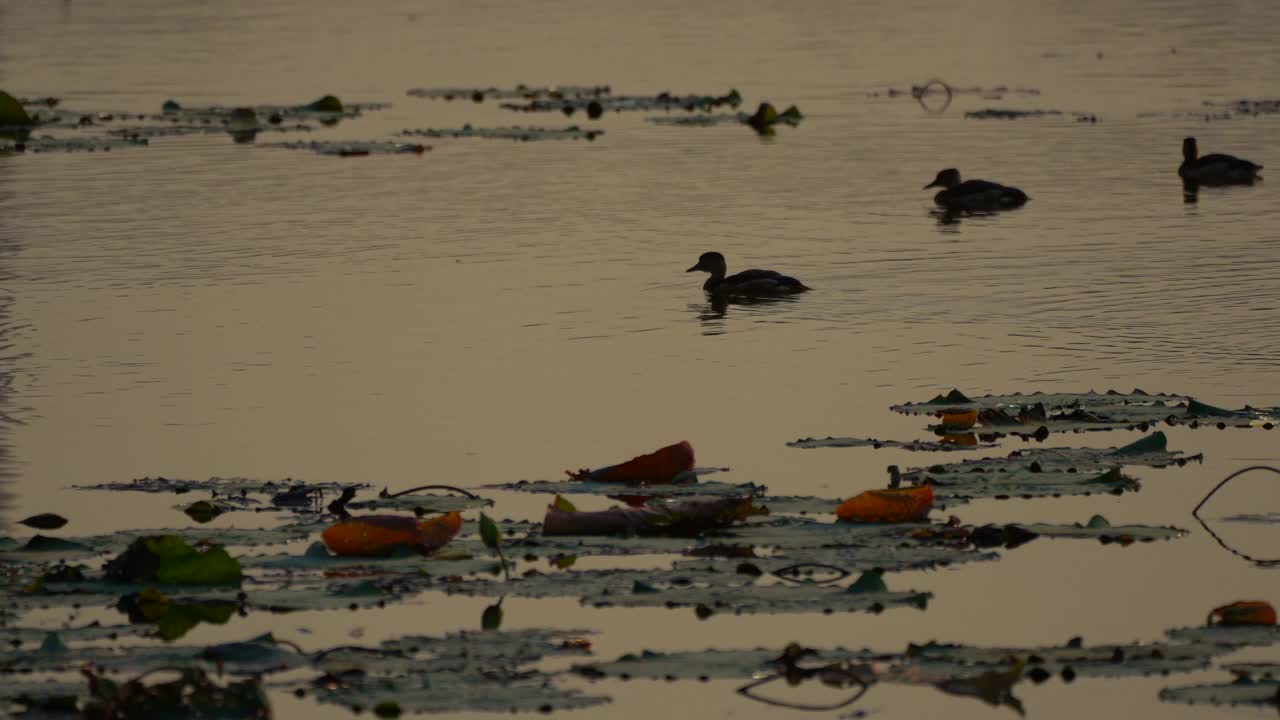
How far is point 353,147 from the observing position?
34.3 metres

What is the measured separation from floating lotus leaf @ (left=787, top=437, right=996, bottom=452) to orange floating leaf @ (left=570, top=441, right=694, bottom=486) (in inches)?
55.4

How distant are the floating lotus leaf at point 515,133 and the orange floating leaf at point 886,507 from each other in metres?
24.4

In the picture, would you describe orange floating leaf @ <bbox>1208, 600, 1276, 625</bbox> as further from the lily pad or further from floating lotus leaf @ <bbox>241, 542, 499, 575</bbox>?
floating lotus leaf @ <bbox>241, 542, 499, 575</bbox>

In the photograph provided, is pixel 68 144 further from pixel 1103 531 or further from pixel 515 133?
pixel 1103 531

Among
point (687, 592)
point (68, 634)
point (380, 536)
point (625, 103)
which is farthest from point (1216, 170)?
point (68, 634)

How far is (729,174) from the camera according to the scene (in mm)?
30984

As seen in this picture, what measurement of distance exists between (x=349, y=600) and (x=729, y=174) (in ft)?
68.9

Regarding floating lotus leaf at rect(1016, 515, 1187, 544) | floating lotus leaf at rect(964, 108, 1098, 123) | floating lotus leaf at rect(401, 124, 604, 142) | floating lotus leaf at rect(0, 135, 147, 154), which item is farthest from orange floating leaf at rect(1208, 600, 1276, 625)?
floating lotus leaf at rect(964, 108, 1098, 123)

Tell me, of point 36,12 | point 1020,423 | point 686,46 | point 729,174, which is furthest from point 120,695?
point 36,12

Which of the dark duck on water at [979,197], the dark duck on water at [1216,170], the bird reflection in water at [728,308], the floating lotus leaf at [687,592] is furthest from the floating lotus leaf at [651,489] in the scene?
the dark duck on water at [1216,170]

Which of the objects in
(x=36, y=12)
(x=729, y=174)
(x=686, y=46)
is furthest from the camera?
(x=36, y=12)

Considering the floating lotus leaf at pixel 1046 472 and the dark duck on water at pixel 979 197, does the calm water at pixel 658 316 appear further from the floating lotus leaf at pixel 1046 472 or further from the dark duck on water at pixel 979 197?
the dark duck on water at pixel 979 197

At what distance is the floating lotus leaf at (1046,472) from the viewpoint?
12250mm

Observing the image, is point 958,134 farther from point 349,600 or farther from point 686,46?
point 349,600
